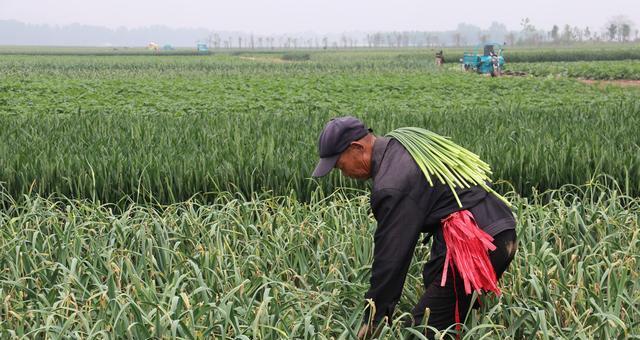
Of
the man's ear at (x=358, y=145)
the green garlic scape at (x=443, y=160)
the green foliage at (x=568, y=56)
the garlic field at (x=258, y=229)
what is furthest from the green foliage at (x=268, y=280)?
the green foliage at (x=568, y=56)

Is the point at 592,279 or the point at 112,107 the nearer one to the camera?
the point at 592,279

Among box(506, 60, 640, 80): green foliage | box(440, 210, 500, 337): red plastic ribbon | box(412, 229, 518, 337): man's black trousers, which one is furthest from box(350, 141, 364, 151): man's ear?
box(506, 60, 640, 80): green foliage

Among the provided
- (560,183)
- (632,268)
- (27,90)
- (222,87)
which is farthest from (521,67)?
(632,268)

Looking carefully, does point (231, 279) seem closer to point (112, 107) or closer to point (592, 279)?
point (592, 279)

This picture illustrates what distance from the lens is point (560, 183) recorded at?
239 inches

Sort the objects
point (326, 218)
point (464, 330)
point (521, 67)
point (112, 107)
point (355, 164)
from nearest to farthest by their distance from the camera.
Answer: point (355, 164) < point (464, 330) < point (326, 218) < point (112, 107) < point (521, 67)

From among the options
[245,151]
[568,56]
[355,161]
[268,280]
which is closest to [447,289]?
[355,161]

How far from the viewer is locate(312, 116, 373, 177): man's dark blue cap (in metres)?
2.79

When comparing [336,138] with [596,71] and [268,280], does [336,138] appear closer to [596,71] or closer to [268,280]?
[268,280]

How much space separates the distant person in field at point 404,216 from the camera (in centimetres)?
271

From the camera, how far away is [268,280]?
3656 mm

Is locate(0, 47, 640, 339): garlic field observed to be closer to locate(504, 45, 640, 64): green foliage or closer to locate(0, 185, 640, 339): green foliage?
locate(0, 185, 640, 339): green foliage

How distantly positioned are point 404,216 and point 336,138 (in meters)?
0.42

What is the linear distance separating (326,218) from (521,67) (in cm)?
3213
